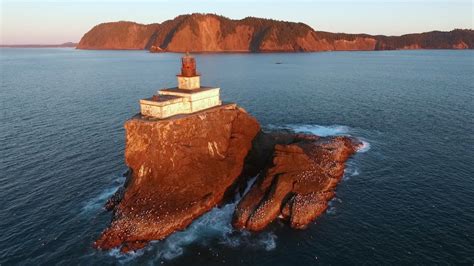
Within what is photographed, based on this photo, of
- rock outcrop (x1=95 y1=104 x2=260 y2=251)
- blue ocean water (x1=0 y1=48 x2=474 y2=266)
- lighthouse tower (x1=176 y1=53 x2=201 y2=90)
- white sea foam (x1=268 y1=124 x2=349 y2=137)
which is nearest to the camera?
blue ocean water (x1=0 y1=48 x2=474 y2=266)

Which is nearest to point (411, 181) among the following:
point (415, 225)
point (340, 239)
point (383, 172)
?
point (383, 172)

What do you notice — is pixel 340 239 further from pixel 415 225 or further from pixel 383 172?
pixel 383 172

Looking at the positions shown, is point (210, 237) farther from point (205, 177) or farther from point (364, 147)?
point (364, 147)

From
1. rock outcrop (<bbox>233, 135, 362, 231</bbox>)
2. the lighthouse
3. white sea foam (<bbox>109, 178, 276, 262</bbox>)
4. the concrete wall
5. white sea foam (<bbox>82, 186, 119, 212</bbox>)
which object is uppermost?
the concrete wall

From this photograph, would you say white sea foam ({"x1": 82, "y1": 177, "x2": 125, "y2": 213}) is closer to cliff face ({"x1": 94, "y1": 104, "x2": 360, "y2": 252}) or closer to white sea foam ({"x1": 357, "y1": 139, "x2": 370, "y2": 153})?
cliff face ({"x1": 94, "y1": 104, "x2": 360, "y2": 252})

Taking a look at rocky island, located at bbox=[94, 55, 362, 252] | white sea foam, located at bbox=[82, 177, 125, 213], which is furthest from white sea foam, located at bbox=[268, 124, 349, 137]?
white sea foam, located at bbox=[82, 177, 125, 213]

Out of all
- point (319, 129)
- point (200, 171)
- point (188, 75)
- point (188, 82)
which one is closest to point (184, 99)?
point (188, 82)

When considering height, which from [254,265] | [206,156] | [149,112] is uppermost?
[149,112]
